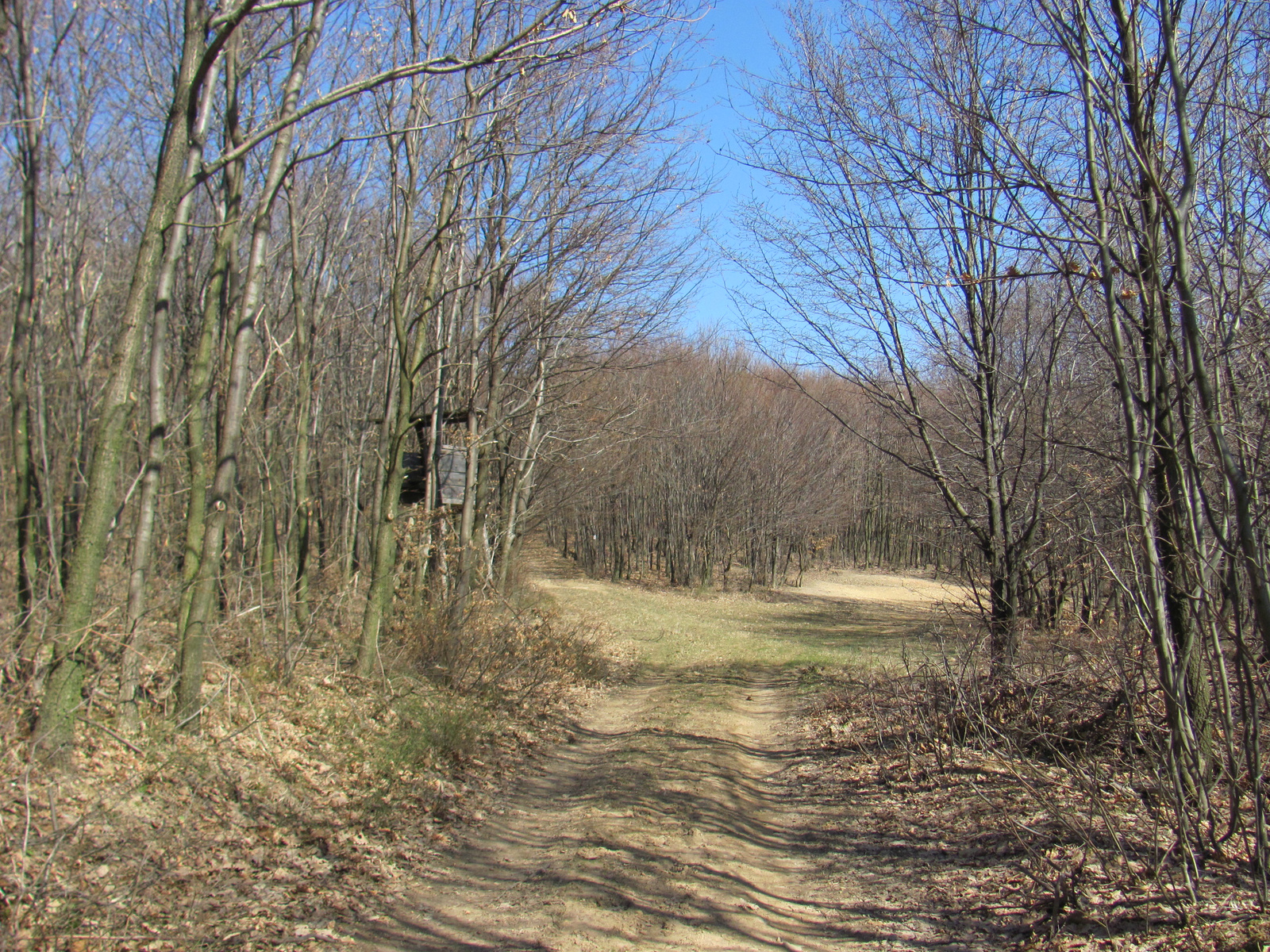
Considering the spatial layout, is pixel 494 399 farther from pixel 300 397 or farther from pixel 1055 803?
pixel 1055 803

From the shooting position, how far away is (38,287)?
1039 cm

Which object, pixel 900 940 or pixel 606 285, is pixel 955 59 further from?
pixel 900 940

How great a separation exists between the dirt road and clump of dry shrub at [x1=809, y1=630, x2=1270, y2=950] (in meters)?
0.46

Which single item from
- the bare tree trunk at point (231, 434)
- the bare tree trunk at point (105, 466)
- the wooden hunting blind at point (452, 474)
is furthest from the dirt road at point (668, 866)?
the wooden hunting blind at point (452, 474)

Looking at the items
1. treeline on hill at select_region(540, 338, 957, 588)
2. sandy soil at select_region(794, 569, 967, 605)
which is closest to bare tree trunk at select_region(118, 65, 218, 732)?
treeline on hill at select_region(540, 338, 957, 588)

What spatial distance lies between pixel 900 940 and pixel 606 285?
9.96 meters

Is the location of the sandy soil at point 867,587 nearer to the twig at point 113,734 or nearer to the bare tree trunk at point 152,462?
the bare tree trunk at point 152,462

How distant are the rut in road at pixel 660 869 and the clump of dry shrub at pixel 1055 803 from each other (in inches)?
20.4

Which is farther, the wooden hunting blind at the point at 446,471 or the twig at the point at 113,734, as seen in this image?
the wooden hunting blind at the point at 446,471

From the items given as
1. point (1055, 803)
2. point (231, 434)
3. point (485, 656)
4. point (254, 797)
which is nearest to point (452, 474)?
point (485, 656)

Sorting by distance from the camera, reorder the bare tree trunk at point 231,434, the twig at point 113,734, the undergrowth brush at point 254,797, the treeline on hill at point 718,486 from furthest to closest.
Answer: the treeline on hill at point 718,486 < the bare tree trunk at point 231,434 < the twig at point 113,734 < the undergrowth brush at point 254,797

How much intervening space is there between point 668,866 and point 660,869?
0.24 feet

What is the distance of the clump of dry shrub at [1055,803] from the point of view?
4137 millimetres

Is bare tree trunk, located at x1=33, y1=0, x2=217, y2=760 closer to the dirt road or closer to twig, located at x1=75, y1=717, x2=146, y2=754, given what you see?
twig, located at x1=75, y1=717, x2=146, y2=754
